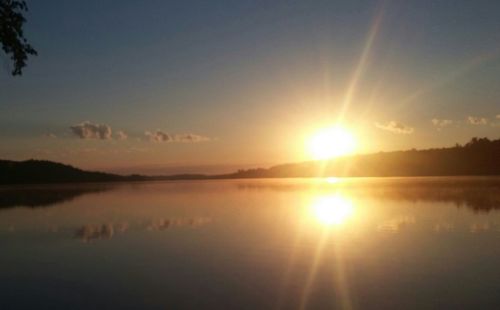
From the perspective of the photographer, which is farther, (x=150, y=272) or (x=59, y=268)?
(x=59, y=268)

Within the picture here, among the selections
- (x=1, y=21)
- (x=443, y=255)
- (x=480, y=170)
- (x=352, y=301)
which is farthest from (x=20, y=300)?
(x=480, y=170)

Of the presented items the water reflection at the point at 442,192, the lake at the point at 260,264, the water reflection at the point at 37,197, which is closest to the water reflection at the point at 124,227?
the lake at the point at 260,264

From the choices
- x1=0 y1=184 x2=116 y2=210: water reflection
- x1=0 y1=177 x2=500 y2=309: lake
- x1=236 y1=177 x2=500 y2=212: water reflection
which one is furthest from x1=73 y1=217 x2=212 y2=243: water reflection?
x1=0 y1=184 x2=116 y2=210: water reflection

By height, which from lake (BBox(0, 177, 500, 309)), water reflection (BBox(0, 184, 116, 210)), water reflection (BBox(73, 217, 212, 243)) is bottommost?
lake (BBox(0, 177, 500, 309))

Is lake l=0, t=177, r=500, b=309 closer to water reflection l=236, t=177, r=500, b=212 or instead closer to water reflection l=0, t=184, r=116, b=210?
water reflection l=236, t=177, r=500, b=212

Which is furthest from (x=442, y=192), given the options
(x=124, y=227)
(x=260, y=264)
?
(x=260, y=264)

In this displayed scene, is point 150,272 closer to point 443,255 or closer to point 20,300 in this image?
point 20,300

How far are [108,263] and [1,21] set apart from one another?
1109 cm

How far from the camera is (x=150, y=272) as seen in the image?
16828 mm

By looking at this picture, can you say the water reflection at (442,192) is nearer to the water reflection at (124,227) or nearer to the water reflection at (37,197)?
the water reflection at (124,227)

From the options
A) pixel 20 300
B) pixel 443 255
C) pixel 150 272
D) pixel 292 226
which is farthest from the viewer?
pixel 292 226

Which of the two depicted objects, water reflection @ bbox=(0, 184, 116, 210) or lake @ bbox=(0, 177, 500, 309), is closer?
lake @ bbox=(0, 177, 500, 309)

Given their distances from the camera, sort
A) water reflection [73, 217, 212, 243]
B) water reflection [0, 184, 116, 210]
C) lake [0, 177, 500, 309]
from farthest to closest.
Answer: water reflection [0, 184, 116, 210]
water reflection [73, 217, 212, 243]
lake [0, 177, 500, 309]

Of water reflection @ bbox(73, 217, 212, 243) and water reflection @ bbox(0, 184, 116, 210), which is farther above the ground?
water reflection @ bbox(0, 184, 116, 210)
